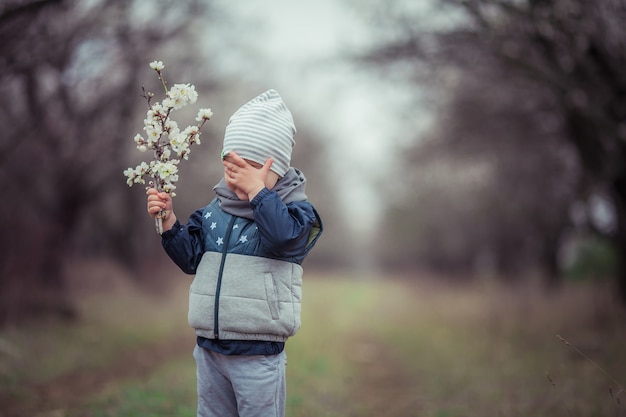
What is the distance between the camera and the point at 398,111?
10.8 metres

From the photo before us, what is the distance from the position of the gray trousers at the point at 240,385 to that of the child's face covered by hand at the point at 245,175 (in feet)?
2.68

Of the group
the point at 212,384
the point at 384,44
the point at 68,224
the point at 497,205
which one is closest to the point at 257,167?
the point at 212,384

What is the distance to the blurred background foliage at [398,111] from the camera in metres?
7.41

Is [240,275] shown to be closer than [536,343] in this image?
Yes

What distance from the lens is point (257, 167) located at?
301 centimetres

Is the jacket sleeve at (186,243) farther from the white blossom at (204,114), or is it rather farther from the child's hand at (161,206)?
the white blossom at (204,114)

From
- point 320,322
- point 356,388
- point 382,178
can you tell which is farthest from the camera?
point 382,178

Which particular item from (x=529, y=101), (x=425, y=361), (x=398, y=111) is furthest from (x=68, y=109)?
(x=529, y=101)

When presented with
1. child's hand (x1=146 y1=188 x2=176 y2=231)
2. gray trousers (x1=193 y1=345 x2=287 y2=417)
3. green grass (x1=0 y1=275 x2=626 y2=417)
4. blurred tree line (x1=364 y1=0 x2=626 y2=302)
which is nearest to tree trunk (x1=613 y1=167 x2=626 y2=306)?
blurred tree line (x1=364 y1=0 x2=626 y2=302)

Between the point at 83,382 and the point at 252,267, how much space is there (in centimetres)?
454

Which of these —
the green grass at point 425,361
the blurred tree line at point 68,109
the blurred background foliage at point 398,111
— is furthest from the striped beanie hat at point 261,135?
the blurred tree line at point 68,109

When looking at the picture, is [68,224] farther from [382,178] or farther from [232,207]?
[382,178]

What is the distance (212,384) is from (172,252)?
70 centimetres

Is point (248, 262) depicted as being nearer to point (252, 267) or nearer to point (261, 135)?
point (252, 267)
